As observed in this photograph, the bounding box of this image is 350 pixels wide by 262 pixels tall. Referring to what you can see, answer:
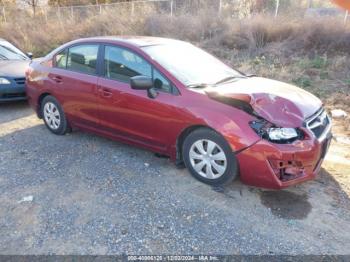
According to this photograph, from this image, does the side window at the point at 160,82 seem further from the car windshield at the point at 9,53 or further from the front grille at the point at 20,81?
the car windshield at the point at 9,53

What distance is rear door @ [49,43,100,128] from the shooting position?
4.81m

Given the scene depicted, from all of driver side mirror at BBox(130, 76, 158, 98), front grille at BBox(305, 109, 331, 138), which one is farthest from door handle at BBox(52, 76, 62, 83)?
front grille at BBox(305, 109, 331, 138)

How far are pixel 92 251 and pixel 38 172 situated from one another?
1824 mm

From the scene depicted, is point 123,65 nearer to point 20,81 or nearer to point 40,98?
point 40,98

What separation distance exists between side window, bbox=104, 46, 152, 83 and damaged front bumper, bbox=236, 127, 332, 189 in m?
1.63

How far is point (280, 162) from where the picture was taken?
11.2 feet

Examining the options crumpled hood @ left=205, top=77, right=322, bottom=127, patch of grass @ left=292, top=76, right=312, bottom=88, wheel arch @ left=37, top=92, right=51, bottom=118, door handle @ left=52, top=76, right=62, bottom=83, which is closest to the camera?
crumpled hood @ left=205, top=77, right=322, bottom=127

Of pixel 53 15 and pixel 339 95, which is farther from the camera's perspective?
pixel 53 15

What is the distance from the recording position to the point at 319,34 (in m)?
9.79

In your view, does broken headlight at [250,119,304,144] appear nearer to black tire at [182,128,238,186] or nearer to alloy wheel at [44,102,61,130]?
black tire at [182,128,238,186]

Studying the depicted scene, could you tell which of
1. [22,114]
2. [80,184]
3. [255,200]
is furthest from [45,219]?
[22,114]

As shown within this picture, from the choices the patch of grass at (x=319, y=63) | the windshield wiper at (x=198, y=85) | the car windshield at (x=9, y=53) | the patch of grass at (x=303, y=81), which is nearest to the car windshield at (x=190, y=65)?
the windshield wiper at (x=198, y=85)

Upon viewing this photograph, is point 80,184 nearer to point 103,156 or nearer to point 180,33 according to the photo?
point 103,156

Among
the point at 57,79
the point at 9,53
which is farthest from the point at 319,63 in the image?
the point at 9,53
